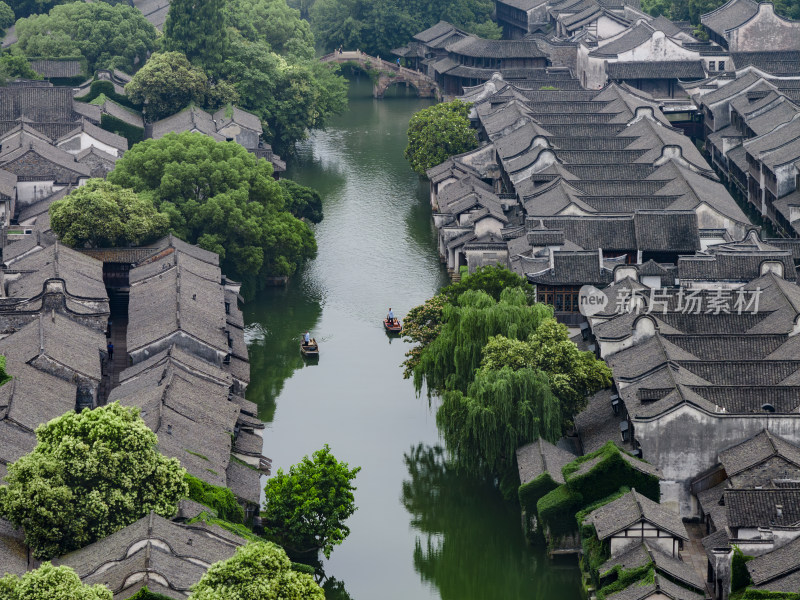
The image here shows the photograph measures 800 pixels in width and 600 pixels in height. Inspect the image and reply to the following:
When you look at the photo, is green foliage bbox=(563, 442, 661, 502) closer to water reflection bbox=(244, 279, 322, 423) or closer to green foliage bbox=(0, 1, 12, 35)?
water reflection bbox=(244, 279, 322, 423)

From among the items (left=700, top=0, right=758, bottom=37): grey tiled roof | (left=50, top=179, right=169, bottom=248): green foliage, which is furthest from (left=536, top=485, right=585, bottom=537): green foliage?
(left=700, top=0, right=758, bottom=37): grey tiled roof

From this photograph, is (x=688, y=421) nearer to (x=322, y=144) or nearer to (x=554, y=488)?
(x=554, y=488)

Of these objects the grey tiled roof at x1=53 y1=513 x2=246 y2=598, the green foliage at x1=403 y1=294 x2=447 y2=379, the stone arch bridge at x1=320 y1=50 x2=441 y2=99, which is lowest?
the stone arch bridge at x1=320 y1=50 x2=441 y2=99

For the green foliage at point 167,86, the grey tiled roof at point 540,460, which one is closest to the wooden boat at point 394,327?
the grey tiled roof at point 540,460

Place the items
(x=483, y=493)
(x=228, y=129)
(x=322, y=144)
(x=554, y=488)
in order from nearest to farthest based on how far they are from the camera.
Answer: (x=554, y=488) < (x=483, y=493) < (x=228, y=129) < (x=322, y=144)

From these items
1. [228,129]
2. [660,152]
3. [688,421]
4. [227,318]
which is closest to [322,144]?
[228,129]

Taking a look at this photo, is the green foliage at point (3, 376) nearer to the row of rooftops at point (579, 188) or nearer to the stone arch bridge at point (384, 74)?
the row of rooftops at point (579, 188)
